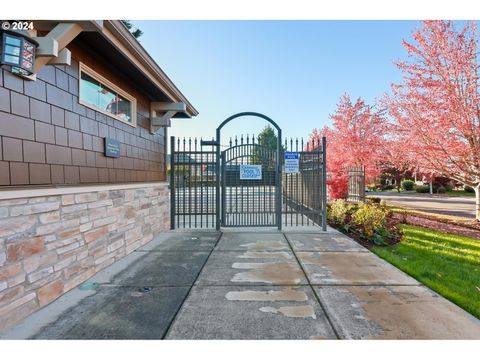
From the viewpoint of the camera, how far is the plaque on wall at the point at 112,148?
4160mm

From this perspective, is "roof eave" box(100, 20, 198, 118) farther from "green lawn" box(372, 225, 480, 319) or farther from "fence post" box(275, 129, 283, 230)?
"green lawn" box(372, 225, 480, 319)

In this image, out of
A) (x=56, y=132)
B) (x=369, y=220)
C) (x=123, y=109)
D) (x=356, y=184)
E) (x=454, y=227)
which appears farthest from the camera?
(x=356, y=184)

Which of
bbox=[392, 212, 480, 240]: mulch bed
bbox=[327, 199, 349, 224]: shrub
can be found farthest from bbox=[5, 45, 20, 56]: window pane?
bbox=[392, 212, 480, 240]: mulch bed

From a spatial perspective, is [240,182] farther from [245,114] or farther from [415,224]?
[415,224]

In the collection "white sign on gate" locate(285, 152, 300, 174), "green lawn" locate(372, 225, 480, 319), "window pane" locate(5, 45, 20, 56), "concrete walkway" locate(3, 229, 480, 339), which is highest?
"window pane" locate(5, 45, 20, 56)

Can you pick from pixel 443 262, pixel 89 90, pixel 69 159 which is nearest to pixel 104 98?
pixel 89 90

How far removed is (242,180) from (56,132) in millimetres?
4623

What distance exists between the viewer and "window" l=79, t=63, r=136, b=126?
3817mm

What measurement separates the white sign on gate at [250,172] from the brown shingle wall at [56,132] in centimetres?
311

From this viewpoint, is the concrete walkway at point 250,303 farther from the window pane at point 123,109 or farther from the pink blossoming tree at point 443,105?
the pink blossoming tree at point 443,105

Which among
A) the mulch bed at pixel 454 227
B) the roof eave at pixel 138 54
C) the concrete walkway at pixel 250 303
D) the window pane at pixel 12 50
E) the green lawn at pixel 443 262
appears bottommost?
the mulch bed at pixel 454 227

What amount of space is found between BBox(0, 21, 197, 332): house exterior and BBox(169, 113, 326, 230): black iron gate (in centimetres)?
172

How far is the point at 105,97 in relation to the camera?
4340mm

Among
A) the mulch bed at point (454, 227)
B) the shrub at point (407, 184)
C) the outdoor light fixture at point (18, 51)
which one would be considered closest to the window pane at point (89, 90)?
the outdoor light fixture at point (18, 51)
